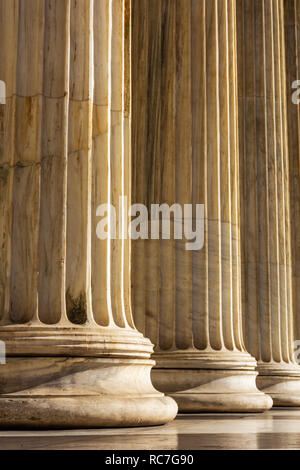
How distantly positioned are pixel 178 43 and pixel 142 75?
11.8ft

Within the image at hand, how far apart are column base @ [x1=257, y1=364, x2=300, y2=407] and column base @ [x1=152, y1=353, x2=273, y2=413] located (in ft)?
66.5

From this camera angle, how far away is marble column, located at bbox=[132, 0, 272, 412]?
59.3 metres

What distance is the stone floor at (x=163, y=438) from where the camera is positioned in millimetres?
30391

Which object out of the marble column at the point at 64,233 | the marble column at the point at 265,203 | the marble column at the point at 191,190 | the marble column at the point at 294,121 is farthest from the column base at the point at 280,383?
the marble column at the point at 64,233

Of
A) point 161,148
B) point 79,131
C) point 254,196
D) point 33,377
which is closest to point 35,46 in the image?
point 79,131

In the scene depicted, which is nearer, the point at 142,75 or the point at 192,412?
the point at 192,412

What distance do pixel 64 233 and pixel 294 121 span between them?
7618 cm

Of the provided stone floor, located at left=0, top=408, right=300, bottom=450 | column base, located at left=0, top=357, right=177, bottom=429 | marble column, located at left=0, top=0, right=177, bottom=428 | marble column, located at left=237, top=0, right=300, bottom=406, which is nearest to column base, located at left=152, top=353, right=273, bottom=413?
stone floor, located at left=0, top=408, right=300, bottom=450

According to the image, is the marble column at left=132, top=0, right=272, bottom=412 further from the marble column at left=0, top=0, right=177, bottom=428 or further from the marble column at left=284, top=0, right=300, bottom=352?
the marble column at left=284, top=0, right=300, bottom=352

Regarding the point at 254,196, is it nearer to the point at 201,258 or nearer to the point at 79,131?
the point at 201,258

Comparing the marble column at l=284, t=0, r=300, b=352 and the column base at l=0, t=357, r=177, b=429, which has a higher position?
the marble column at l=284, t=0, r=300, b=352

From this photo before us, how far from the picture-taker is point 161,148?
6222 cm

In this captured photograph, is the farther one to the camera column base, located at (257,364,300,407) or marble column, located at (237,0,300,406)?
marble column, located at (237,0,300,406)

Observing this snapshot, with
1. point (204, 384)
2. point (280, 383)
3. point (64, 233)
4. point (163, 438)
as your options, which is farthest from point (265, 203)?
point (163, 438)
